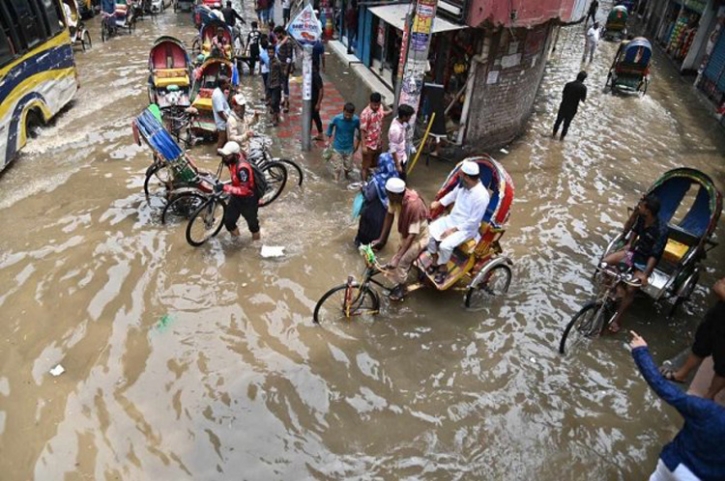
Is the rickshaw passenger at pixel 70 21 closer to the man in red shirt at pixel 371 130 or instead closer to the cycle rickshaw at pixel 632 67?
the man in red shirt at pixel 371 130

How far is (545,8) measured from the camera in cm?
932

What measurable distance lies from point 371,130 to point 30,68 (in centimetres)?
693

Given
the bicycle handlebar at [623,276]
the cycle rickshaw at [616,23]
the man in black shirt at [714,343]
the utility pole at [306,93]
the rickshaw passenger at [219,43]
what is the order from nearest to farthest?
the man in black shirt at [714,343], the bicycle handlebar at [623,276], the utility pole at [306,93], the rickshaw passenger at [219,43], the cycle rickshaw at [616,23]

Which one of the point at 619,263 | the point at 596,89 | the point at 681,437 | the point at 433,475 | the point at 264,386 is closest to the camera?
the point at 681,437

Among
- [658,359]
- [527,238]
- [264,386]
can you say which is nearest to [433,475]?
[264,386]

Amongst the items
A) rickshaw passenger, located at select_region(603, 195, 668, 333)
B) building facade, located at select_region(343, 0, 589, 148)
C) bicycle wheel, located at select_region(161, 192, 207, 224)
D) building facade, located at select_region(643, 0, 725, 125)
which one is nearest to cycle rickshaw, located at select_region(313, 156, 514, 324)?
rickshaw passenger, located at select_region(603, 195, 668, 333)

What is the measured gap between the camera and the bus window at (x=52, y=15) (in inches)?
402

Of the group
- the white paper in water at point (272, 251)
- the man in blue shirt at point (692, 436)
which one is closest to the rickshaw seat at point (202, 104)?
the white paper in water at point (272, 251)

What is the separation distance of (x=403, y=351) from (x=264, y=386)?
5.42 ft

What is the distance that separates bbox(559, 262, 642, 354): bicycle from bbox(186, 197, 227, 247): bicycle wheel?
5.04 meters

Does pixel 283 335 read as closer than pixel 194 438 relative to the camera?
No

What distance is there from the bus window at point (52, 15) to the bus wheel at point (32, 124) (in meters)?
1.89

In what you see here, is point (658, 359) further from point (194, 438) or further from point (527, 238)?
point (194, 438)

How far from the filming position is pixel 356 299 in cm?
589
